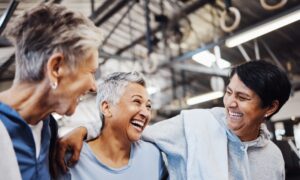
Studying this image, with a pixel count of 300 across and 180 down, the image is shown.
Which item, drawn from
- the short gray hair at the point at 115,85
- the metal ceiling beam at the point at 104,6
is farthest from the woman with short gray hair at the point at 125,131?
the metal ceiling beam at the point at 104,6

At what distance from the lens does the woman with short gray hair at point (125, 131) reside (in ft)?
4.59

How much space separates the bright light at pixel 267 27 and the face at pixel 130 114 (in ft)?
9.68

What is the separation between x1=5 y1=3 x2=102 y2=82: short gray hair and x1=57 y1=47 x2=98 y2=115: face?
0.03 m

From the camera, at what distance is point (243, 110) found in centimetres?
156

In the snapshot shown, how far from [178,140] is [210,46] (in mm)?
4601

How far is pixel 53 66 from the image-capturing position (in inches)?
36.9

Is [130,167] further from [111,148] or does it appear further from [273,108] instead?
[273,108]

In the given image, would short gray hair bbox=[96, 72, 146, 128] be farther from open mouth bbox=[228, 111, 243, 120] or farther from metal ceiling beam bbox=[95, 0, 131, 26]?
metal ceiling beam bbox=[95, 0, 131, 26]

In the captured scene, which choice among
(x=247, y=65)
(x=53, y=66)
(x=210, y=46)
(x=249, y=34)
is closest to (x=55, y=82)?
(x=53, y=66)

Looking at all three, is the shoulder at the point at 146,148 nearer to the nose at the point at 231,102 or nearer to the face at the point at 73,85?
the nose at the point at 231,102

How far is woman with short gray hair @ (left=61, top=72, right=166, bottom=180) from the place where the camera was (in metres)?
1.40

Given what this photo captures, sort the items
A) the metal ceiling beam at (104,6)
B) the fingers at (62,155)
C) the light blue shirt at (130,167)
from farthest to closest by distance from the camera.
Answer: the metal ceiling beam at (104,6)
the light blue shirt at (130,167)
the fingers at (62,155)

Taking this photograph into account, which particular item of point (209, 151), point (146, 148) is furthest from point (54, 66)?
point (209, 151)

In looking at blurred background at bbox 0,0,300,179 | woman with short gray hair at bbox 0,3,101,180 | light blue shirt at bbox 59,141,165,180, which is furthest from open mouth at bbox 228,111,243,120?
blurred background at bbox 0,0,300,179
